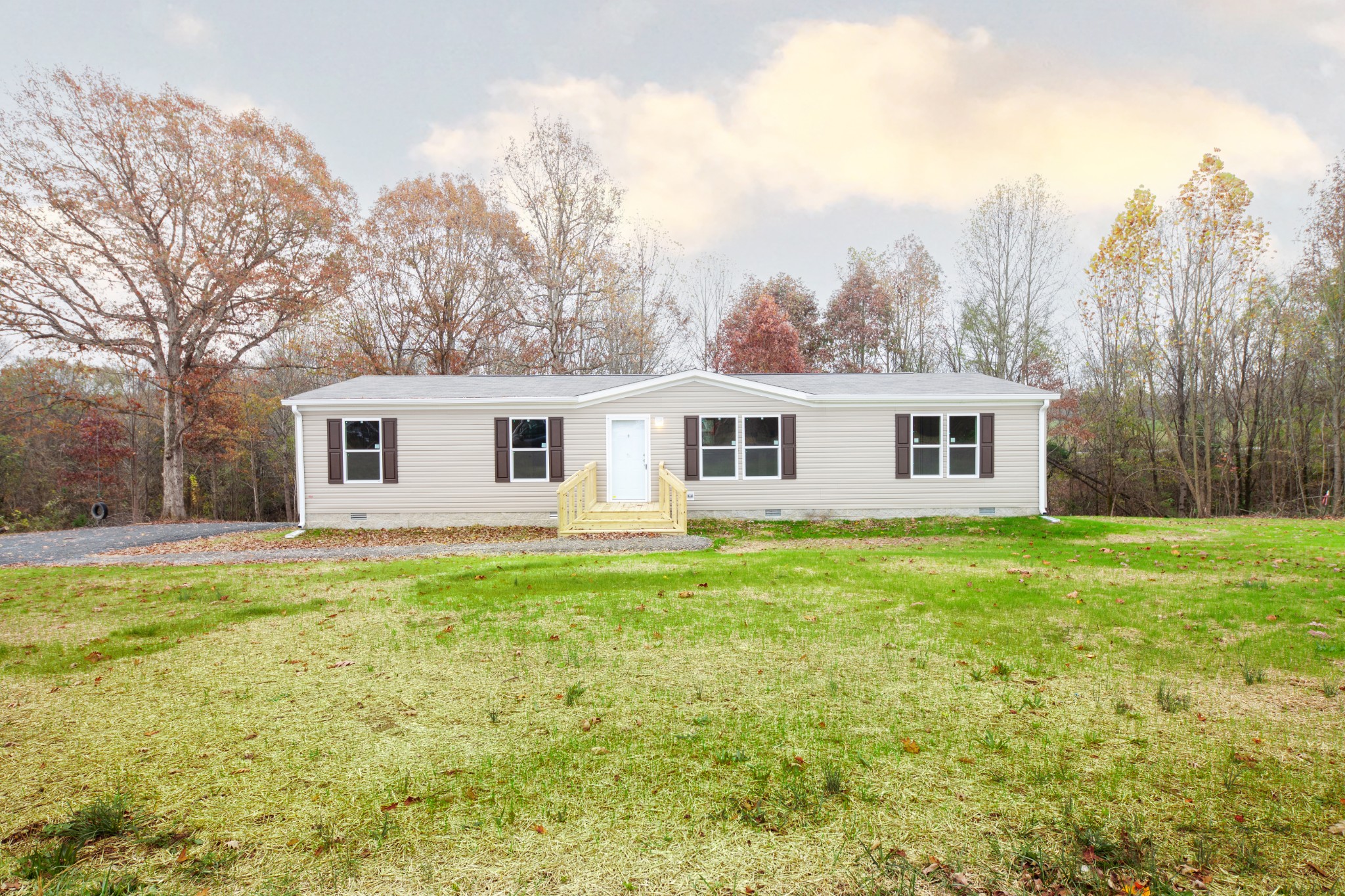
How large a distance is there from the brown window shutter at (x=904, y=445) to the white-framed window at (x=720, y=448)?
3785 millimetres

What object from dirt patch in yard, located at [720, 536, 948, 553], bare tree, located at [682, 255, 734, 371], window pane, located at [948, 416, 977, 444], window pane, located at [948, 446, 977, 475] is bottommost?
dirt patch in yard, located at [720, 536, 948, 553]

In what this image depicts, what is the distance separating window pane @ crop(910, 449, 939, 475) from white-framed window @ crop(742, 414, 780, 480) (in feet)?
10.6

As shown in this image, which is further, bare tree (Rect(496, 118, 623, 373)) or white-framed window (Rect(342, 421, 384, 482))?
bare tree (Rect(496, 118, 623, 373))

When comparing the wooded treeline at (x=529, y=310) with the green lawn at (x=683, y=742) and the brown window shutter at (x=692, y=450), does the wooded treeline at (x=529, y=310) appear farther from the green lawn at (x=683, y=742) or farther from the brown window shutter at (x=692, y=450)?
the green lawn at (x=683, y=742)

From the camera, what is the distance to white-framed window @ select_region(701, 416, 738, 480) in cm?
1455

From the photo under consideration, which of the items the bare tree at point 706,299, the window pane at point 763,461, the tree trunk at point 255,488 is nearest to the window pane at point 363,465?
the window pane at point 763,461

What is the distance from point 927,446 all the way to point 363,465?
1317cm

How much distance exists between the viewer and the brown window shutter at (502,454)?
47.3 feet

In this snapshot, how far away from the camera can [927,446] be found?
14.6m

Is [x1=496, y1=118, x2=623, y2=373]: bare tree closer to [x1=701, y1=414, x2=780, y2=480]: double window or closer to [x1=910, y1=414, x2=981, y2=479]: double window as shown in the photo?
[x1=701, y1=414, x2=780, y2=480]: double window

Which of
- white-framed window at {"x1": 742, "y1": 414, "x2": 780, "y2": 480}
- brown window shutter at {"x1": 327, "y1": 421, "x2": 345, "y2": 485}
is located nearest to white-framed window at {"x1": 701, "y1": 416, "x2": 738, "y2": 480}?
white-framed window at {"x1": 742, "y1": 414, "x2": 780, "y2": 480}

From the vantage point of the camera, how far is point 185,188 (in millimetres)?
17812

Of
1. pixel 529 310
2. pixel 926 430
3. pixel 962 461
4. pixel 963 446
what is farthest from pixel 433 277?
pixel 962 461

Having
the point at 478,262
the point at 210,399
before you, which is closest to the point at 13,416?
the point at 210,399
